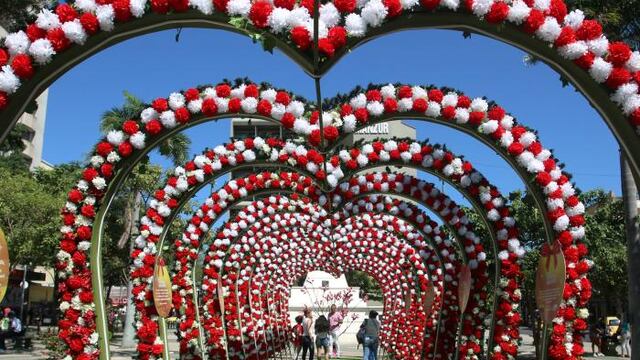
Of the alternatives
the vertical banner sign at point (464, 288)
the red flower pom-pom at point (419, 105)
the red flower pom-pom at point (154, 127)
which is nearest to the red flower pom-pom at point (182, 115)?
the red flower pom-pom at point (154, 127)

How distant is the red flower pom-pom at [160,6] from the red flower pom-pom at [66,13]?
78cm

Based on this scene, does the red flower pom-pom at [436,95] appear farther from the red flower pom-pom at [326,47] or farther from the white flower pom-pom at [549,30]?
the red flower pom-pom at [326,47]

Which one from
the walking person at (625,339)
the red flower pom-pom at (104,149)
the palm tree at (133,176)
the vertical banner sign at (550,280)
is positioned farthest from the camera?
the walking person at (625,339)

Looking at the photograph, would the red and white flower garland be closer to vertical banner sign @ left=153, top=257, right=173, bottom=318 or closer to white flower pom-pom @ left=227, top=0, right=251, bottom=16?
white flower pom-pom @ left=227, top=0, right=251, bottom=16

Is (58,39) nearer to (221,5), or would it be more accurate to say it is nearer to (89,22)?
(89,22)

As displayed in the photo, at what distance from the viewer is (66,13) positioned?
5.12 m

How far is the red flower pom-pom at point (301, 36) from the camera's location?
454 centimetres

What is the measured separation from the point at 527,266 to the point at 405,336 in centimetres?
441

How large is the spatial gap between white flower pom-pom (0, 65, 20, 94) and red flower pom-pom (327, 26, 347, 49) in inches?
94.8

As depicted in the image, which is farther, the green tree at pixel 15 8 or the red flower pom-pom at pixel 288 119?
the green tree at pixel 15 8

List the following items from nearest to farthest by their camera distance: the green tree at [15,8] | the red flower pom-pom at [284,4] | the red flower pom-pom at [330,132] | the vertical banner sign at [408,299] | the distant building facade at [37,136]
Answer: the red flower pom-pom at [284,4] → the red flower pom-pom at [330,132] → the green tree at [15,8] → the vertical banner sign at [408,299] → the distant building facade at [37,136]

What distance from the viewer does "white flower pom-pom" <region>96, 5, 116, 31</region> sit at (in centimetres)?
495

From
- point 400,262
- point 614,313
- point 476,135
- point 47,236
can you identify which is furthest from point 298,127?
point 614,313

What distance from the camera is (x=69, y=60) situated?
517 centimetres
